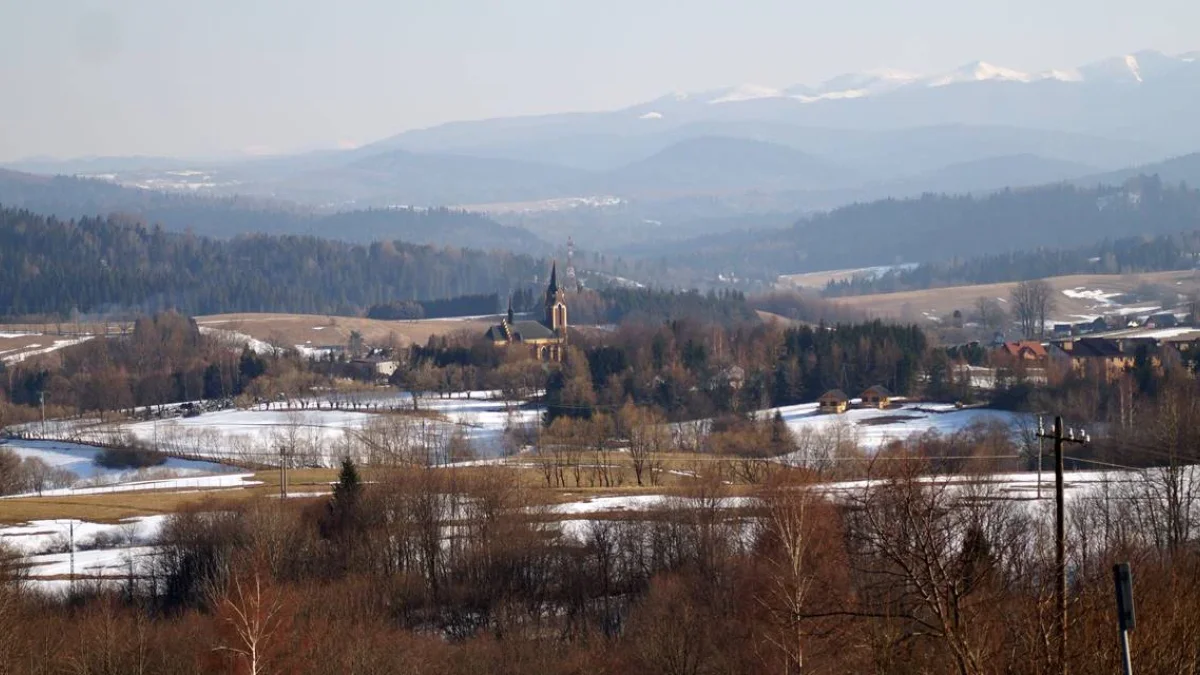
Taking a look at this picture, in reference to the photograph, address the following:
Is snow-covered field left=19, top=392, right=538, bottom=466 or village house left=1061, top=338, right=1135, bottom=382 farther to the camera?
village house left=1061, top=338, right=1135, bottom=382

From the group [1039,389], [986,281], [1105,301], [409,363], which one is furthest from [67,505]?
[986,281]

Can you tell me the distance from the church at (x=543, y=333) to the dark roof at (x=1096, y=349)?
25.2 metres

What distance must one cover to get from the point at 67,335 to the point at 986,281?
85960 mm

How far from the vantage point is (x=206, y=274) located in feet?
616

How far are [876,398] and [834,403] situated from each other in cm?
176

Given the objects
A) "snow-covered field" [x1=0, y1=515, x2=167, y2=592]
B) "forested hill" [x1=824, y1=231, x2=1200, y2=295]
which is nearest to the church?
"snow-covered field" [x1=0, y1=515, x2=167, y2=592]

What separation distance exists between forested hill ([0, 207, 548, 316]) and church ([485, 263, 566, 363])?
61.0 m

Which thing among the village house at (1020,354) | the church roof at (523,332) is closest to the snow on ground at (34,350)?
the church roof at (523,332)

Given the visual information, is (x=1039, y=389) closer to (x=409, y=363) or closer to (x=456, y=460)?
(x=456, y=460)

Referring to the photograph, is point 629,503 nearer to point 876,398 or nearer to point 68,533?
point 68,533

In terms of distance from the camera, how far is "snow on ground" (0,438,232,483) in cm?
5669

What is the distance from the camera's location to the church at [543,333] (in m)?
92.9

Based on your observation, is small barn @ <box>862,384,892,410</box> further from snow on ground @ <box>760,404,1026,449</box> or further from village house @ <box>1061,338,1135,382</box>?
village house @ <box>1061,338,1135,382</box>

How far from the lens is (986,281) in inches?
6403
